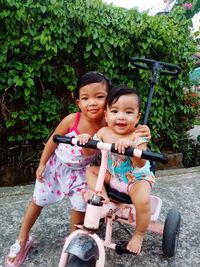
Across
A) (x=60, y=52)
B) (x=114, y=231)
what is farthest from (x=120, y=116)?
(x=60, y=52)

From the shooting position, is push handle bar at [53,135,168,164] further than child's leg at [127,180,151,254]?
No

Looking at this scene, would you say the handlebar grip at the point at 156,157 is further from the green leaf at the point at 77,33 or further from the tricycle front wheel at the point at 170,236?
the green leaf at the point at 77,33

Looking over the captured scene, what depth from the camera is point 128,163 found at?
1913mm

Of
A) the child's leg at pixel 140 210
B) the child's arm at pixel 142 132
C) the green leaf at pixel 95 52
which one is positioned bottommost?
the child's leg at pixel 140 210

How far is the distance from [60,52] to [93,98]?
1740 millimetres

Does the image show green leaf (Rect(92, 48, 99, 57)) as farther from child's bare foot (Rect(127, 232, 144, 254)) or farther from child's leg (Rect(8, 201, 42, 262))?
child's bare foot (Rect(127, 232, 144, 254))

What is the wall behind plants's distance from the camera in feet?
10.3

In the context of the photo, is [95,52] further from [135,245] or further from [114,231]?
[135,245]

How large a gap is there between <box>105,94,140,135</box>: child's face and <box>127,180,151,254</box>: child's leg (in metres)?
0.36

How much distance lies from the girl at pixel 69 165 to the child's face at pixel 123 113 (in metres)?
0.14

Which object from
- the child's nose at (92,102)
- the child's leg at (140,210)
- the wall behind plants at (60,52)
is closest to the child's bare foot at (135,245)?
the child's leg at (140,210)

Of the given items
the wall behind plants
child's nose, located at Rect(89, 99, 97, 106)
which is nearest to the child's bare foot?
child's nose, located at Rect(89, 99, 97, 106)

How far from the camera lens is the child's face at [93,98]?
6.03 feet

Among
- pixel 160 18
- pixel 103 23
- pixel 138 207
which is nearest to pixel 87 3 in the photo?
pixel 103 23
